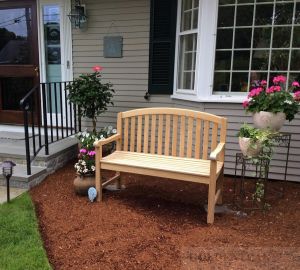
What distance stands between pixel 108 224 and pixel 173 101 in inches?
83.5

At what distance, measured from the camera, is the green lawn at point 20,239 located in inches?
80.4

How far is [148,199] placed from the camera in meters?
3.23

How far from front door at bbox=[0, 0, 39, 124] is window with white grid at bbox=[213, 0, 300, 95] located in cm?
277

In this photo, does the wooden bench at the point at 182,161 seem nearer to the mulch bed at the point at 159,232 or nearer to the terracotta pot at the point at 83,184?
the terracotta pot at the point at 83,184

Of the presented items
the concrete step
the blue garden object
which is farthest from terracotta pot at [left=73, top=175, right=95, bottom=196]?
the concrete step

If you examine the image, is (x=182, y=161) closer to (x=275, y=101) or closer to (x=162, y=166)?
(x=162, y=166)

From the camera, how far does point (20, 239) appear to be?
2342 mm

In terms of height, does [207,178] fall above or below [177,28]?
below

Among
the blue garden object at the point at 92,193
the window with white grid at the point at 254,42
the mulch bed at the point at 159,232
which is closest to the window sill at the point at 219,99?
the window with white grid at the point at 254,42

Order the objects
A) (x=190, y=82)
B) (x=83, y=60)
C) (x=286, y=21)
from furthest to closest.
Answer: (x=83, y=60) < (x=190, y=82) < (x=286, y=21)

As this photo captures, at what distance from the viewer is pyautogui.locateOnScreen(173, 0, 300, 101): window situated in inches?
138

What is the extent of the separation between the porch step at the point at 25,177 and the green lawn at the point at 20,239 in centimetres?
39

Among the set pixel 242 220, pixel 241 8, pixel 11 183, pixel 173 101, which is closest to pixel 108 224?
pixel 242 220

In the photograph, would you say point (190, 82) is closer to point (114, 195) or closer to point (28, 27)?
point (114, 195)
